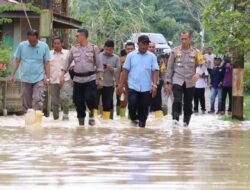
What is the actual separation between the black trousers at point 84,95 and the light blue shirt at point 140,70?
2.13ft

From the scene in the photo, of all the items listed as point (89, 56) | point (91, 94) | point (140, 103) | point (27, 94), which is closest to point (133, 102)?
point (140, 103)

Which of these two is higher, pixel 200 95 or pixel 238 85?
pixel 238 85

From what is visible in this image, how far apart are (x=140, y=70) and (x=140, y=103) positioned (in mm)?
571

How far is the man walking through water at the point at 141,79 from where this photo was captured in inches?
538

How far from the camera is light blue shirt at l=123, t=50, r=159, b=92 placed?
13.7 metres

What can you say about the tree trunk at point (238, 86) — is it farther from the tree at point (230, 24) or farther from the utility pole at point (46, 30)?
the utility pole at point (46, 30)

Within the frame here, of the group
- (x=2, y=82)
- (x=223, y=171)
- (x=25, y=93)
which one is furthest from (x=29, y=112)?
(x=223, y=171)

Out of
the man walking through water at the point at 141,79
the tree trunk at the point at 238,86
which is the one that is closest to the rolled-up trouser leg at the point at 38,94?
the man walking through water at the point at 141,79

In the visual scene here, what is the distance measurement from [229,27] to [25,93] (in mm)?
3932

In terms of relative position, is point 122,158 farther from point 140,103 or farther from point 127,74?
point 127,74

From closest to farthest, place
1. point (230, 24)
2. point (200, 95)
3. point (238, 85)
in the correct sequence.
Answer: point (230, 24), point (238, 85), point (200, 95)

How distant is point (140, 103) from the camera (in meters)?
13.8

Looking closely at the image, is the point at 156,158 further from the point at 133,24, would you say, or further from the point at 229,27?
the point at 133,24

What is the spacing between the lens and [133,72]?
13742 millimetres
